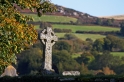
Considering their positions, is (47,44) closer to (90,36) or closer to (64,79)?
(64,79)

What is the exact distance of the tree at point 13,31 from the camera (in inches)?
829

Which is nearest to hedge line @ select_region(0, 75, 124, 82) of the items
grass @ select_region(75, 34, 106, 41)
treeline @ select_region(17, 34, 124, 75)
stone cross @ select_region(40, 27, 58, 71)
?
stone cross @ select_region(40, 27, 58, 71)

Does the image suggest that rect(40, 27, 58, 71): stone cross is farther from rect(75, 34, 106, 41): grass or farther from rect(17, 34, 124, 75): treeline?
rect(75, 34, 106, 41): grass

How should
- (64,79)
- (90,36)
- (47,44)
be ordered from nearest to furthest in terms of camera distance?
(64,79)
(47,44)
(90,36)

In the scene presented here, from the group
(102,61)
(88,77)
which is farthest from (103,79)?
(102,61)

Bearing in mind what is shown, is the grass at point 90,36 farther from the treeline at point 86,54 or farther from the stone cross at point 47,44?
the stone cross at point 47,44

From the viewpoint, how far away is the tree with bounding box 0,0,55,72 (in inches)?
829

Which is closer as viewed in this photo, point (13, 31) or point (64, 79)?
point (13, 31)

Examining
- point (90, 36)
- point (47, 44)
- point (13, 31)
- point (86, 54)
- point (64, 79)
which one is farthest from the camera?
point (90, 36)

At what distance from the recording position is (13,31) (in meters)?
21.1

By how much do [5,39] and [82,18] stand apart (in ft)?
384

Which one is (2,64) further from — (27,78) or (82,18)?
(82,18)

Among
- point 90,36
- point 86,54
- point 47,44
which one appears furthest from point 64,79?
point 90,36

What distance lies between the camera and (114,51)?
380 ft
